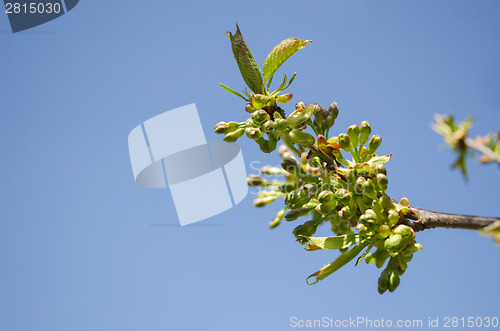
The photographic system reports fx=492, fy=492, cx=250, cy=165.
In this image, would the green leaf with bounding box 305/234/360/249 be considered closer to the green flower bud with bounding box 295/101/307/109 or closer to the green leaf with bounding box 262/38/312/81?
the green flower bud with bounding box 295/101/307/109

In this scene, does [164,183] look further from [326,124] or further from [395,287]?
[395,287]

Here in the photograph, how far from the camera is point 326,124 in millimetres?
1702

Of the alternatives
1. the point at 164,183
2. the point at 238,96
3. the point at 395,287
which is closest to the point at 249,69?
the point at 238,96

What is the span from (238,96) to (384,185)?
59cm

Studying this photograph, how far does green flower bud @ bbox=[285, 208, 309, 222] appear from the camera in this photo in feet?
5.09

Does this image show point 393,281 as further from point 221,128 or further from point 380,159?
point 221,128

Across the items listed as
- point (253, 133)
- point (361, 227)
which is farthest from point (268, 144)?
point (361, 227)

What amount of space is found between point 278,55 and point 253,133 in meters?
0.32

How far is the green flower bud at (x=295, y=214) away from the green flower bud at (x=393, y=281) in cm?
32

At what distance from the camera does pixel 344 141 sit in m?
1.59

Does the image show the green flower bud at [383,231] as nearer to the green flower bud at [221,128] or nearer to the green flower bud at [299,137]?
the green flower bud at [299,137]

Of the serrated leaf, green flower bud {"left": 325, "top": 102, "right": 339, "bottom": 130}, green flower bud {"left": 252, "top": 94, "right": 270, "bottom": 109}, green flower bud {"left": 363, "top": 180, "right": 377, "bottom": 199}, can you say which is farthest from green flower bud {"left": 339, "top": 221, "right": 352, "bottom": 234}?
green flower bud {"left": 252, "top": 94, "right": 270, "bottom": 109}

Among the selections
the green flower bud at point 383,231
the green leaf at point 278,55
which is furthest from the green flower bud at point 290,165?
the green leaf at point 278,55

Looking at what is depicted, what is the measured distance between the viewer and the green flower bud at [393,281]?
1469mm
